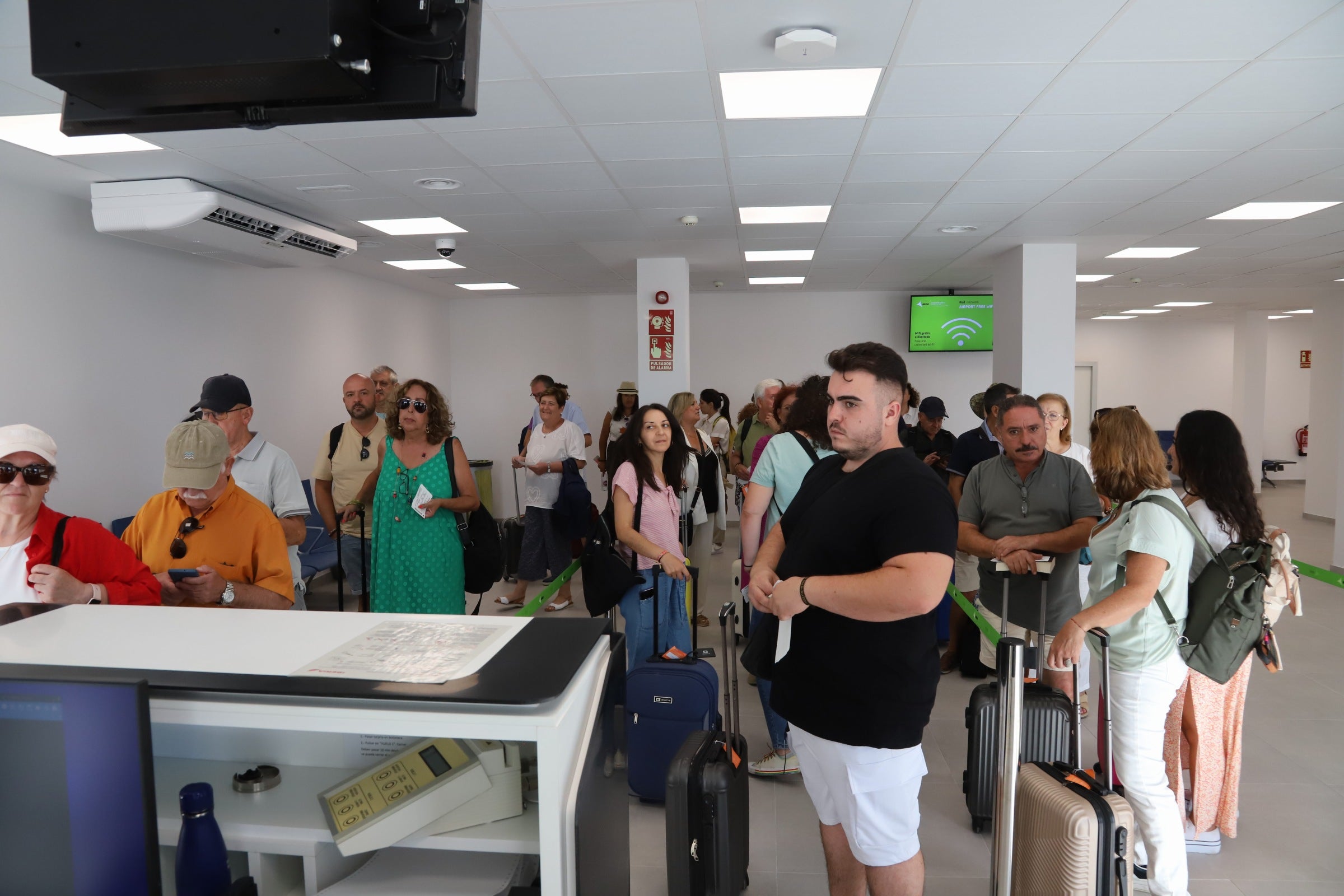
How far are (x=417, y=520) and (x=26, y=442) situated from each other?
1617 mm

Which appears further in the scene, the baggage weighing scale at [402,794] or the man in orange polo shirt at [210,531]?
the man in orange polo shirt at [210,531]

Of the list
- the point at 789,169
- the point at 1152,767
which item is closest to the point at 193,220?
the point at 789,169

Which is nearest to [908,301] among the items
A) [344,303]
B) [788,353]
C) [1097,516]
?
[788,353]

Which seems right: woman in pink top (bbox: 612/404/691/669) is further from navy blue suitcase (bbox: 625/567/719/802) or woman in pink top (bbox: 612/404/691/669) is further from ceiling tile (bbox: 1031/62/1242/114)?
ceiling tile (bbox: 1031/62/1242/114)

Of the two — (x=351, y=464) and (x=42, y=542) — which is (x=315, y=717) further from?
(x=351, y=464)

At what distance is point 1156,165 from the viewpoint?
439 centimetres

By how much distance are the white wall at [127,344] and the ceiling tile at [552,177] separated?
9.01 feet

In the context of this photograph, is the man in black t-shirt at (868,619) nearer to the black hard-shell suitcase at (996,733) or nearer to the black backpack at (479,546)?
the black hard-shell suitcase at (996,733)

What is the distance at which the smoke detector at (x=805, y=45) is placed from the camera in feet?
9.23

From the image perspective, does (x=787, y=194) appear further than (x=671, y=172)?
Yes

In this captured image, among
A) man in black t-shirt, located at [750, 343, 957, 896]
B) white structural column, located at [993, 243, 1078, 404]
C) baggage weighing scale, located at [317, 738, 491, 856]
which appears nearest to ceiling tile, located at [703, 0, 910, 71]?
man in black t-shirt, located at [750, 343, 957, 896]

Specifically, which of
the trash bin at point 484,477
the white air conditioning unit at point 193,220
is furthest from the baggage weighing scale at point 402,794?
the trash bin at point 484,477

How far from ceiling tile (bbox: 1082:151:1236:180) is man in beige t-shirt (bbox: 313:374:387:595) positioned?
437cm

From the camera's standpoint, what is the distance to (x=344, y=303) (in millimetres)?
8258
